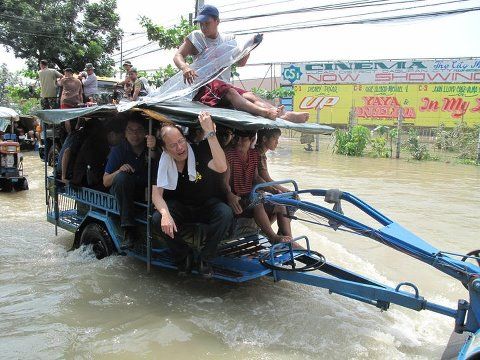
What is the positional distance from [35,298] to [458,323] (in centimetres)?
401

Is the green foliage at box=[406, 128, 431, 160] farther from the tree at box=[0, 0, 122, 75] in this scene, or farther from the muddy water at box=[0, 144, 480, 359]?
the tree at box=[0, 0, 122, 75]

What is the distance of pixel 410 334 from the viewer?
4.20 meters

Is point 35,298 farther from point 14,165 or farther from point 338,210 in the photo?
point 14,165

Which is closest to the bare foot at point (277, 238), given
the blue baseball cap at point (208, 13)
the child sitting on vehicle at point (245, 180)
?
the child sitting on vehicle at point (245, 180)

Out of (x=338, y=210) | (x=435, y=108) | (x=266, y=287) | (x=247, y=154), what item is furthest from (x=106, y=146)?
(x=435, y=108)

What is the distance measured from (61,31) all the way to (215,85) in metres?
21.1

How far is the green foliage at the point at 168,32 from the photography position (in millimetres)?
15609

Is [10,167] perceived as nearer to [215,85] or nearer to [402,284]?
[215,85]

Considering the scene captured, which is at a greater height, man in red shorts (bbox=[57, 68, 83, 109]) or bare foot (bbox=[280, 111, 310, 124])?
man in red shorts (bbox=[57, 68, 83, 109])

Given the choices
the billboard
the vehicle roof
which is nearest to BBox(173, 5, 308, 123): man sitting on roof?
the vehicle roof

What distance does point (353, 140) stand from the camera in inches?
838

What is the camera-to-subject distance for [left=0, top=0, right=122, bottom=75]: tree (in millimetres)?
22728

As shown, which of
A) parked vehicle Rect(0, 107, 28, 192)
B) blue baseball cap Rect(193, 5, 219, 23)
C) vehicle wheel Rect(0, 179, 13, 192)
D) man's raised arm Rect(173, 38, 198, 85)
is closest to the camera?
man's raised arm Rect(173, 38, 198, 85)

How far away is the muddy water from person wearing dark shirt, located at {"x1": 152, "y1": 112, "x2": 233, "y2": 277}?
58cm
